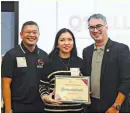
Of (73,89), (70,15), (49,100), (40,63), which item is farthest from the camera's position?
(70,15)

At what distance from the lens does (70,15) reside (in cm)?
294

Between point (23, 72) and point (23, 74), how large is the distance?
2 cm

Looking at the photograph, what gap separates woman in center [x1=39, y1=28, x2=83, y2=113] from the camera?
2.04m

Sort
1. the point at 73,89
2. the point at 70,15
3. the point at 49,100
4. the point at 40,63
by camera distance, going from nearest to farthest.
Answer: the point at 49,100 < the point at 73,89 < the point at 40,63 < the point at 70,15

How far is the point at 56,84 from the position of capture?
6.82ft

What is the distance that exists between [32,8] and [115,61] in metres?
1.32

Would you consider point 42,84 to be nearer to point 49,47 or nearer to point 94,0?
point 49,47

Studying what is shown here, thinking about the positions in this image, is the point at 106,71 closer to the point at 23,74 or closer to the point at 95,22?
the point at 95,22

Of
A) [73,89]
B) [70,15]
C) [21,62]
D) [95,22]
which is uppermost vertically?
[70,15]

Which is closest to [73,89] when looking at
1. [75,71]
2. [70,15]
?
[75,71]

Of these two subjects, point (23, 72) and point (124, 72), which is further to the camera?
point (23, 72)

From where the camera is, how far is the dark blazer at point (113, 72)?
2.04m

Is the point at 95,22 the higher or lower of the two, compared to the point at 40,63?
higher

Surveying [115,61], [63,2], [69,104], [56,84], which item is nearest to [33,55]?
[56,84]
